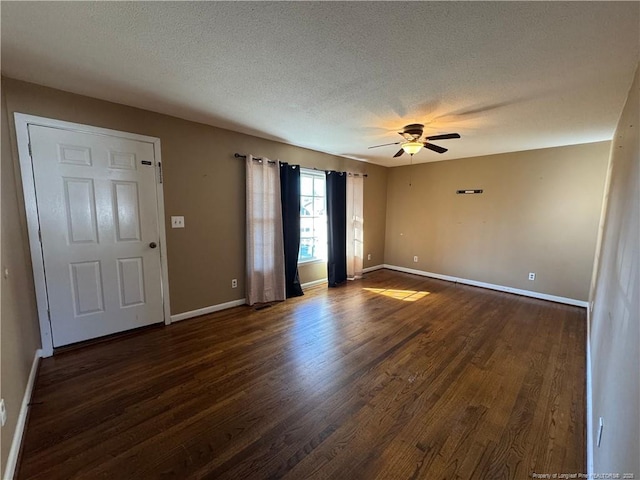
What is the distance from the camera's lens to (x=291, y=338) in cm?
289

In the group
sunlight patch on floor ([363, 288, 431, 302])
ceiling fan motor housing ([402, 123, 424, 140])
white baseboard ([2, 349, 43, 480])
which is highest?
ceiling fan motor housing ([402, 123, 424, 140])

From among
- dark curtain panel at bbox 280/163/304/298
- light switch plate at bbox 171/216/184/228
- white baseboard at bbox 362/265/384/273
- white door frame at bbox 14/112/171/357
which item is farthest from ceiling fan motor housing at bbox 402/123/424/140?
white baseboard at bbox 362/265/384/273

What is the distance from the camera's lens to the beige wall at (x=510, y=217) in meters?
3.83

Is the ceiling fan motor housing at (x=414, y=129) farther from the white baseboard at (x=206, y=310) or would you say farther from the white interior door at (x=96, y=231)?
the white baseboard at (x=206, y=310)

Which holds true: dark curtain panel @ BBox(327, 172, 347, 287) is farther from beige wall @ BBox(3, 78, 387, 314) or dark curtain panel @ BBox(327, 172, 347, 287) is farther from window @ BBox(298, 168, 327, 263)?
beige wall @ BBox(3, 78, 387, 314)

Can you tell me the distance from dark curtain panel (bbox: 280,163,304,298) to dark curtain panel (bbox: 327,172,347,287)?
74cm

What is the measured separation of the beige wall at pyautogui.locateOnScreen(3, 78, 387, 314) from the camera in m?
2.72

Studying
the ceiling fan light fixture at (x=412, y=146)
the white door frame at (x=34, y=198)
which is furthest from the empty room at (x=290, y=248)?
the ceiling fan light fixture at (x=412, y=146)

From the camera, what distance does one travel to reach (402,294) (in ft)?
14.4

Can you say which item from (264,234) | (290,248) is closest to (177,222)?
(264,234)

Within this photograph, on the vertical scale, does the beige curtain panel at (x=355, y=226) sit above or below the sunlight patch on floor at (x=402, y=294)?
above

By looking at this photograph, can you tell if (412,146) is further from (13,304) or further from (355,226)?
(13,304)

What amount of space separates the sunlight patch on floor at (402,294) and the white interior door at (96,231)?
318cm

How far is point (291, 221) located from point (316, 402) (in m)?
2.67
